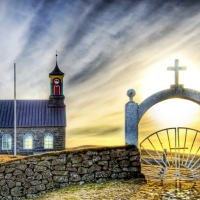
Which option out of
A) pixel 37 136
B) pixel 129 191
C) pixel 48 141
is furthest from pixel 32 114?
pixel 129 191

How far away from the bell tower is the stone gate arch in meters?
20.6

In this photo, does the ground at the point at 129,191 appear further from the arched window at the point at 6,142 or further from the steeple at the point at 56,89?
the steeple at the point at 56,89

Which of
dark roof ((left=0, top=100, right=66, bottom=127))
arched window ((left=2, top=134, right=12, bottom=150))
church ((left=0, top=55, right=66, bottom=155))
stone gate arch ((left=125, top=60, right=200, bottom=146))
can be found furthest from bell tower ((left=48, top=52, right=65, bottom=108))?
stone gate arch ((left=125, top=60, right=200, bottom=146))

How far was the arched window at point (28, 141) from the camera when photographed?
28797 millimetres

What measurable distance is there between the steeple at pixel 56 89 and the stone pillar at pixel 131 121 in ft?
67.5

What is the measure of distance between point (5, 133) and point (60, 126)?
5307 mm

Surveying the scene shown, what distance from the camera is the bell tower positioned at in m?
→ 30.9

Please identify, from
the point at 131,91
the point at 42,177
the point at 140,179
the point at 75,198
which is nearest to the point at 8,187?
the point at 42,177

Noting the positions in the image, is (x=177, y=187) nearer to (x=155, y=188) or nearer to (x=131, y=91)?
(x=155, y=188)

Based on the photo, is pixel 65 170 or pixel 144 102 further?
pixel 144 102

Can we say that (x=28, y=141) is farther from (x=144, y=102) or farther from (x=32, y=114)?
(x=144, y=102)

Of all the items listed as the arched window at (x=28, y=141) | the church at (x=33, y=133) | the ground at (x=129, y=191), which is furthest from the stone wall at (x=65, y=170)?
the arched window at (x=28, y=141)

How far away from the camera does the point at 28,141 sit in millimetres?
28859

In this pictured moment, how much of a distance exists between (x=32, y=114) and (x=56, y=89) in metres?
3.96
